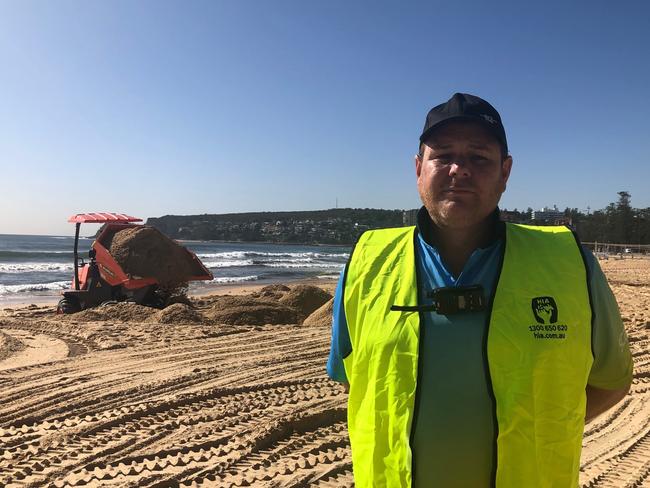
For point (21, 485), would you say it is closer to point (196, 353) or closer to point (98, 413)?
point (98, 413)

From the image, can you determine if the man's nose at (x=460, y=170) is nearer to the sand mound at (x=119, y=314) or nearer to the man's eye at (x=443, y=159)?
the man's eye at (x=443, y=159)

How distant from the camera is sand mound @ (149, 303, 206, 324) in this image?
931 centimetres

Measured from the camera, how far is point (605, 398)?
5.43ft

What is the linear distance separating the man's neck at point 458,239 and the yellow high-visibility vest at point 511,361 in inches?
2.8

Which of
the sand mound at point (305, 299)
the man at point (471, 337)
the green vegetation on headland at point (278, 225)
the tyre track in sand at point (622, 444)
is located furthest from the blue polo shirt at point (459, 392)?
the green vegetation on headland at point (278, 225)

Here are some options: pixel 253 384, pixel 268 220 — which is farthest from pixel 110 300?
pixel 268 220

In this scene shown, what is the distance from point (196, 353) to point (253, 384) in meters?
1.69

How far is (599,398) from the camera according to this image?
1654 millimetres

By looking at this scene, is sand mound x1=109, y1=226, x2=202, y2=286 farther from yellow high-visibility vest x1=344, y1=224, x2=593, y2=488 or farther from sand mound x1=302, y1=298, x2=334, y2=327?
yellow high-visibility vest x1=344, y1=224, x2=593, y2=488

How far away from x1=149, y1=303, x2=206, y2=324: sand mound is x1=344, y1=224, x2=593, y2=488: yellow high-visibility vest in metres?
8.23

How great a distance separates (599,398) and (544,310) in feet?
1.55

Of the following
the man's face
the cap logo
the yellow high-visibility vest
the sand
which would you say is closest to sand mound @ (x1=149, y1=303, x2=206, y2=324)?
the sand

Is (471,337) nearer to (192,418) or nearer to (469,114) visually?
(469,114)

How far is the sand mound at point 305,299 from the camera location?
11281 mm
